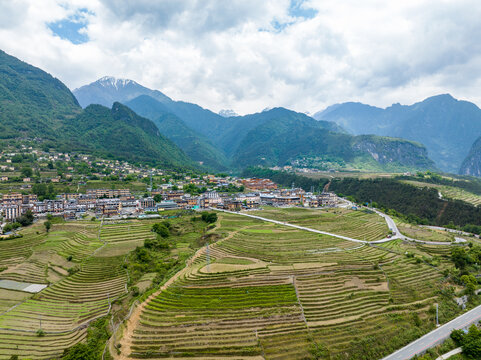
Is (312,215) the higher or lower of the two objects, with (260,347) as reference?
higher

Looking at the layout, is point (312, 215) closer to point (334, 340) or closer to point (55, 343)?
point (334, 340)

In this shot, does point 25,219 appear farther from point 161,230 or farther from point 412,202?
point 412,202

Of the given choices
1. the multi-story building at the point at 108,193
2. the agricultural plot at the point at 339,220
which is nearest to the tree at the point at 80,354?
the agricultural plot at the point at 339,220

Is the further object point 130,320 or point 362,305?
point 362,305

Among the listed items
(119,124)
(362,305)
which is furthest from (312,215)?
(119,124)

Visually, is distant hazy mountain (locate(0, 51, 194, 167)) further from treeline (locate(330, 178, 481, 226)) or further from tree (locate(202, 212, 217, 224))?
treeline (locate(330, 178, 481, 226))

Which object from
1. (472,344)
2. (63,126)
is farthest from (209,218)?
(63,126)

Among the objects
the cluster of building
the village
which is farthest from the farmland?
the cluster of building
